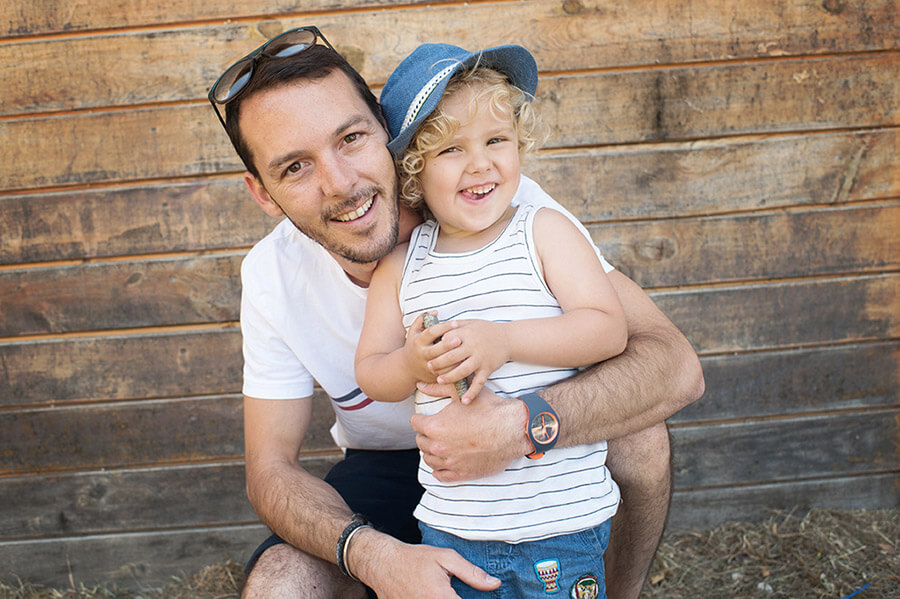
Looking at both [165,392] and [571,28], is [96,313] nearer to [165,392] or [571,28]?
[165,392]

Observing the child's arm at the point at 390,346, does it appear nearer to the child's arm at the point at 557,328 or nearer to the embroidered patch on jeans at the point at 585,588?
the child's arm at the point at 557,328

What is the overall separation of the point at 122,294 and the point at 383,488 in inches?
49.8

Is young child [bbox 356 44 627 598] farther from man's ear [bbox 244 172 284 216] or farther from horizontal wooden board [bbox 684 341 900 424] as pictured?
horizontal wooden board [bbox 684 341 900 424]

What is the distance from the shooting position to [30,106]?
8.37ft

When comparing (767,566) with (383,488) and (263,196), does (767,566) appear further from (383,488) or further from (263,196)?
(263,196)

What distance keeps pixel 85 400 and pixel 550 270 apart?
6.57ft

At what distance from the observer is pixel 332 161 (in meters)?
1.74

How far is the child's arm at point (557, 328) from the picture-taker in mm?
1395

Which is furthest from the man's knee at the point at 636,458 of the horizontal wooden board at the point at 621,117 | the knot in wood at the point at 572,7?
the knot in wood at the point at 572,7

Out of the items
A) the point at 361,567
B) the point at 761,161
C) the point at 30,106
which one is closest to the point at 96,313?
the point at 30,106

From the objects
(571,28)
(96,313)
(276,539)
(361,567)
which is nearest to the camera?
(361,567)

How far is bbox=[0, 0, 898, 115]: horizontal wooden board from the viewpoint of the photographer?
2465mm

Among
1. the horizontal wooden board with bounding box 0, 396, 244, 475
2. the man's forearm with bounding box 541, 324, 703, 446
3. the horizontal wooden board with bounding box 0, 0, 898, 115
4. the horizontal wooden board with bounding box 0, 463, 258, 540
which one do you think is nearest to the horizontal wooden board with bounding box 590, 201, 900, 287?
the horizontal wooden board with bounding box 0, 0, 898, 115

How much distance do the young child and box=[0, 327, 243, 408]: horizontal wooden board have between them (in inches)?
49.2
